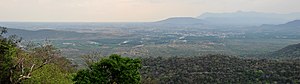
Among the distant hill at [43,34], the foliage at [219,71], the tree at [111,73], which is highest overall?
the tree at [111,73]

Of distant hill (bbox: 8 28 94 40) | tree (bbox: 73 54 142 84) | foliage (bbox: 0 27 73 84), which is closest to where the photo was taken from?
foliage (bbox: 0 27 73 84)

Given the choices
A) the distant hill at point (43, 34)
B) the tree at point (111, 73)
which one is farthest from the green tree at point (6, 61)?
the distant hill at point (43, 34)

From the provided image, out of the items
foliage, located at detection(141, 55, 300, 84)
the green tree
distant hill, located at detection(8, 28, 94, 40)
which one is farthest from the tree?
distant hill, located at detection(8, 28, 94, 40)

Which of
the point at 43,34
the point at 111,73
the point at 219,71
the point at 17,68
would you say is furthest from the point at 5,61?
the point at 43,34

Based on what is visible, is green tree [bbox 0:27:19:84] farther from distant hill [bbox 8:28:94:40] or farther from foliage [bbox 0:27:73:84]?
distant hill [bbox 8:28:94:40]

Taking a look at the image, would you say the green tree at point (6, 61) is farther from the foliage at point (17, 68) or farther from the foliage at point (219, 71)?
the foliage at point (219, 71)

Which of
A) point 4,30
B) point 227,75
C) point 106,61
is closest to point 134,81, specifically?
point 106,61

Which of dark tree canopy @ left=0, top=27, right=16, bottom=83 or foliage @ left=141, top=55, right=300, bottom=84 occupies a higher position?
dark tree canopy @ left=0, top=27, right=16, bottom=83

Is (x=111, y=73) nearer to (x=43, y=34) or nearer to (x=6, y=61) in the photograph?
(x=6, y=61)
